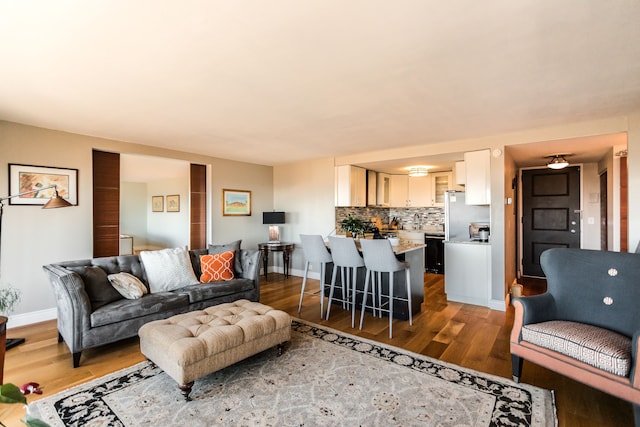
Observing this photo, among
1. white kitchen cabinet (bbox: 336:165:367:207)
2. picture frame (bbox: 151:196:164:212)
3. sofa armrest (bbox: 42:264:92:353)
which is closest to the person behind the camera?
sofa armrest (bbox: 42:264:92:353)

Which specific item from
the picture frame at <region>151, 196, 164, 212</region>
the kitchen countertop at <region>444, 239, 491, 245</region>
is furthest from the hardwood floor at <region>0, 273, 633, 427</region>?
the picture frame at <region>151, 196, 164, 212</region>

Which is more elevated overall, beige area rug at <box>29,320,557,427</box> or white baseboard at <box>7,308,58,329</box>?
white baseboard at <box>7,308,58,329</box>

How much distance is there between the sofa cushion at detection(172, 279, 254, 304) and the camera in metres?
3.55

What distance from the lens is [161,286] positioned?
3602mm

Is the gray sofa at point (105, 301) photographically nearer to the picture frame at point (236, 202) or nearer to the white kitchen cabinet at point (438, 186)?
the picture frame at point (236, 202)

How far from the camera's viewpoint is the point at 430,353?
301 centimetres

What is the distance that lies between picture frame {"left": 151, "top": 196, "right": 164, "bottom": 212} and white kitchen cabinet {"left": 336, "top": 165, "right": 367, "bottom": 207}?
5840 millimetres

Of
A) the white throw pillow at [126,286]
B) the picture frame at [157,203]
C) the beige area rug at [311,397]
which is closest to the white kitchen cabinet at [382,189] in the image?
the beige area rug at [311,397]

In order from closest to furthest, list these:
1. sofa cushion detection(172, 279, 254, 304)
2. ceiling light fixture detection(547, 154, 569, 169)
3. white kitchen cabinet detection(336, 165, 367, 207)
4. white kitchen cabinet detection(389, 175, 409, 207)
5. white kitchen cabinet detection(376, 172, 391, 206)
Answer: sofa cushion detection(172, 279, 254, 304) → ceiling light fixture detection(547, 154, 569, 169) → white kitchen cabinet detection(336, 165, 367, 207) → white kitchen cabinet detection(376, 172, 391, 206) → white kitchen cabinet detection(389, 175, 409, 207)

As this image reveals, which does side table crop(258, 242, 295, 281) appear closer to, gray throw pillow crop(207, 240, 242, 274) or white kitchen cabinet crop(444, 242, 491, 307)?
gray throw pillow crop(207, 240, 242, 274)

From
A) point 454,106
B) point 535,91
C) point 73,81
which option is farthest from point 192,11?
point 535,91

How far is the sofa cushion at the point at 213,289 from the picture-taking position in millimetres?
3553

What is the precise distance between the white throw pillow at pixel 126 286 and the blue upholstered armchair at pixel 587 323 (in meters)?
3.38

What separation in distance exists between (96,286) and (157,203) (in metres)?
6.99
